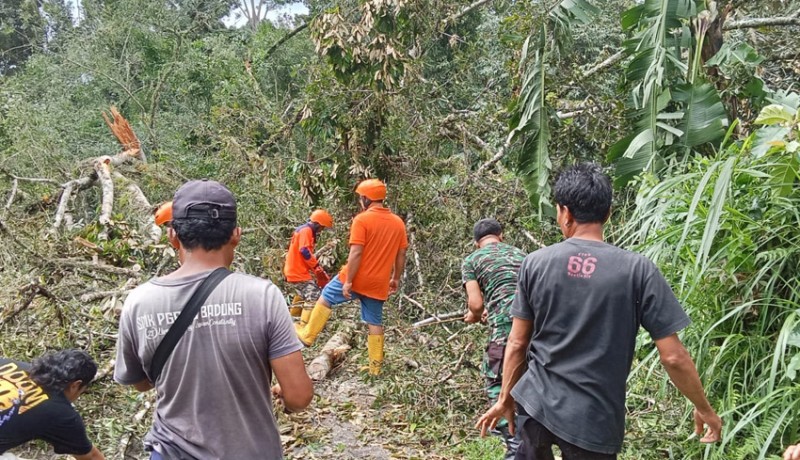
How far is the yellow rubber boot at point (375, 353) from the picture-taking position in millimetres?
5527

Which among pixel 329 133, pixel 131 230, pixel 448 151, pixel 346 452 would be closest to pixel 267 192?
pixel 329 133

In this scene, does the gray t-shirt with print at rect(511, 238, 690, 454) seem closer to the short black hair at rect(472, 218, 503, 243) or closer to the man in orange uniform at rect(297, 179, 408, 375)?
the short black hair at rect(472, 218, 503, 243)

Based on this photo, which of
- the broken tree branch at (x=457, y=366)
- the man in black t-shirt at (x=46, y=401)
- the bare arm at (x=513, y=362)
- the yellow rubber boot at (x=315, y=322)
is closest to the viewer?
the bare arm at (x=513, y=362)

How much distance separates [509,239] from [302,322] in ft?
7.79

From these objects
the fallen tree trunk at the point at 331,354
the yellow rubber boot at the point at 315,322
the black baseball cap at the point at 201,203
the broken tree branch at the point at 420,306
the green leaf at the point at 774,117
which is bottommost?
the fallen tree trunk at the point at 331,354

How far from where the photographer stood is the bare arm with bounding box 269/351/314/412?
203 cm

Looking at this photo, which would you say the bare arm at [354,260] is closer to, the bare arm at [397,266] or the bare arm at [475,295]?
the bare arm at [397,266]

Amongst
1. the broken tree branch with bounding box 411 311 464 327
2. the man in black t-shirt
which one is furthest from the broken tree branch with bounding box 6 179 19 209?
the man in black t-shirt

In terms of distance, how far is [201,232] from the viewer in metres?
2.04

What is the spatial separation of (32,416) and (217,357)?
171 centimetres

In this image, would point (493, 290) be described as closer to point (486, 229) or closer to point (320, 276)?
point (486, 229)

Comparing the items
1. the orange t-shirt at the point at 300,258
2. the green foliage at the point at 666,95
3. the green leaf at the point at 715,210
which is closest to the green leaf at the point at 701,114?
the green foliage at the point at 666,95

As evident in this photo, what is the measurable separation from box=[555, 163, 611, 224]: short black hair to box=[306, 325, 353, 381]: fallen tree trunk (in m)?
3.65

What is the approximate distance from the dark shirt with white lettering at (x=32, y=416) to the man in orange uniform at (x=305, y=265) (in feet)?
11.2
